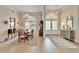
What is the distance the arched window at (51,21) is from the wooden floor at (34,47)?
36cm

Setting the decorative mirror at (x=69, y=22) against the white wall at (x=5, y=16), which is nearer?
the white wall at (x=5, y=16)

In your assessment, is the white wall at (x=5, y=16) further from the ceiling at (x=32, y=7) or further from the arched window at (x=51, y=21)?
the arched window at (x=51, y=21)

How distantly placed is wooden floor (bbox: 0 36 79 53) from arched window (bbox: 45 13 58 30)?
356mm

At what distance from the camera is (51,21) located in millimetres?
4055

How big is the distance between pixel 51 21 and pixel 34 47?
987 mm

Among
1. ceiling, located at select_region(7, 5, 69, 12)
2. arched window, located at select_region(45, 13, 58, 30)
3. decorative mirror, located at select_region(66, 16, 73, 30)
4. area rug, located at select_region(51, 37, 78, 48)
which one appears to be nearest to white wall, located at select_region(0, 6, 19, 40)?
ceiling, located at select_region(7, 5, 69, 12)

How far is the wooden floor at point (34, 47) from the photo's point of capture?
359 cm

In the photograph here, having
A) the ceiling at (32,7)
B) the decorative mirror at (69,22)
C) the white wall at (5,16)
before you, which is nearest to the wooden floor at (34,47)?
the white wall at (5,16)

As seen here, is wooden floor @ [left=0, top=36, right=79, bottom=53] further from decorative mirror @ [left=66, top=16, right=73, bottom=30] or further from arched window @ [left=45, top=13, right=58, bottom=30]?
decorative mirror @ [left=66, top=16, right=73, bottom=30]

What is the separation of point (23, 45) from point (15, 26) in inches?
24.4

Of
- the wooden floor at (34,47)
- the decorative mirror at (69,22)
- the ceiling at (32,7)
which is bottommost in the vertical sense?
the wooden floor at (34,47)

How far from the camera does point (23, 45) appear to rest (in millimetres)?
3764

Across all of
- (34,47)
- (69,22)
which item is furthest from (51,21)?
(34,47)
